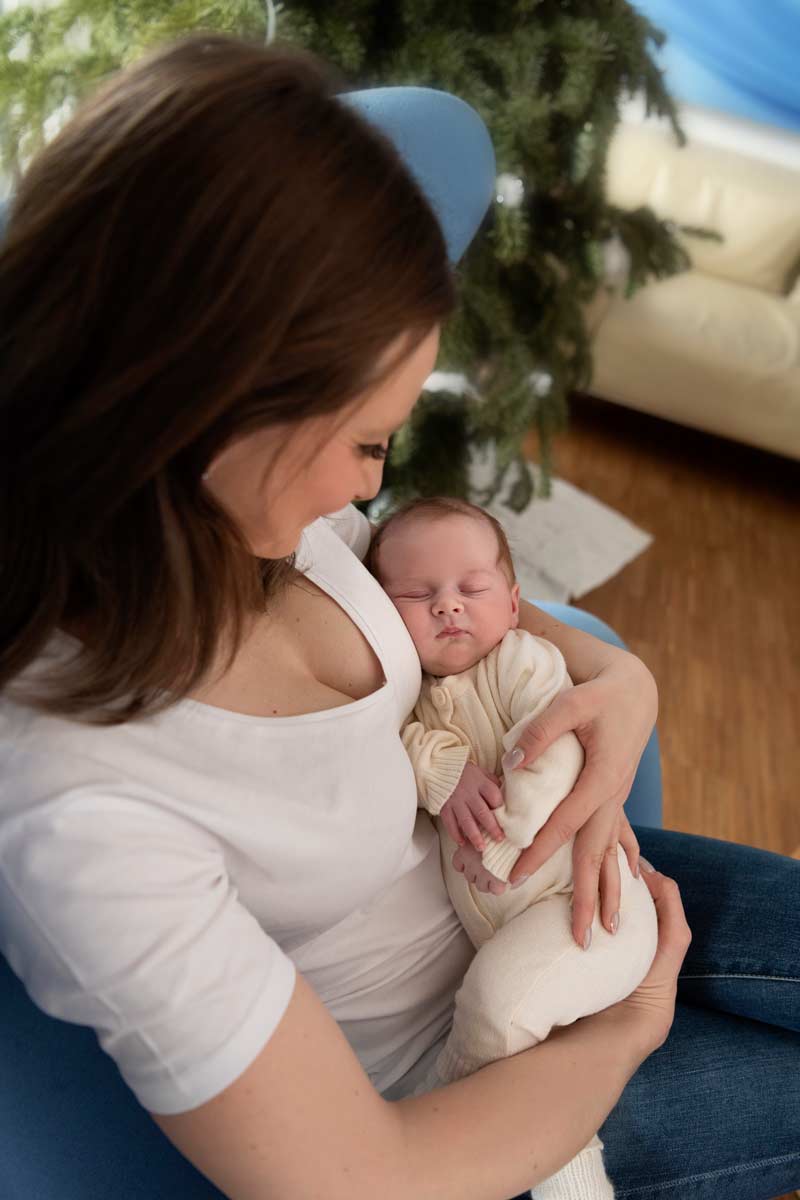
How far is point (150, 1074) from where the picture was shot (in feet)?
2.06

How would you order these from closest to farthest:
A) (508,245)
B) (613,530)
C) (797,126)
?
(508,245)
(613,530)
(797,126)

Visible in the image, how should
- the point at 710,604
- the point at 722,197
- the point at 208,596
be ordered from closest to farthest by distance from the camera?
the point at 208,596
the point at 710,604
the point at 722,197

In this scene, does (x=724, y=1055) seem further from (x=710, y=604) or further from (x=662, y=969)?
(x=710, y=604)

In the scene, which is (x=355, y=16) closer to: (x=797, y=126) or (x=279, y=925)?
(x=279, y=925)

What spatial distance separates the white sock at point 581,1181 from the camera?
82cm

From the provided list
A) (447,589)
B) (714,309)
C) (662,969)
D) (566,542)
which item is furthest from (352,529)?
(714,309)

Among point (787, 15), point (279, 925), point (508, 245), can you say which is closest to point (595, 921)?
point (279, 925)

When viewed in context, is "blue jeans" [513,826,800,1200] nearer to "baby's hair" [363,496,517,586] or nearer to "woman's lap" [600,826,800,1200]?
"woman's lap" [600,826,800,1200]

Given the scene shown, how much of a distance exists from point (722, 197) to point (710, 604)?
144 centimetres

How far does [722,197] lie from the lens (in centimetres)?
329

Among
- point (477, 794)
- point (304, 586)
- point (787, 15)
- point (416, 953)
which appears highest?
point (787, 15)

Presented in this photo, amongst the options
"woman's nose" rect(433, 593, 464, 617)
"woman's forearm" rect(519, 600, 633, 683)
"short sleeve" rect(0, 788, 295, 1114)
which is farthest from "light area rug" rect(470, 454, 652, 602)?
"short sleeve" rect(0, 788, 295, 1114)

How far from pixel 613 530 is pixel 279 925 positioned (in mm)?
2158

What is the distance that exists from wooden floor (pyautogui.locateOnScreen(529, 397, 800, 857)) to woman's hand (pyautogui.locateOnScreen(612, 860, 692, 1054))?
110 cm
